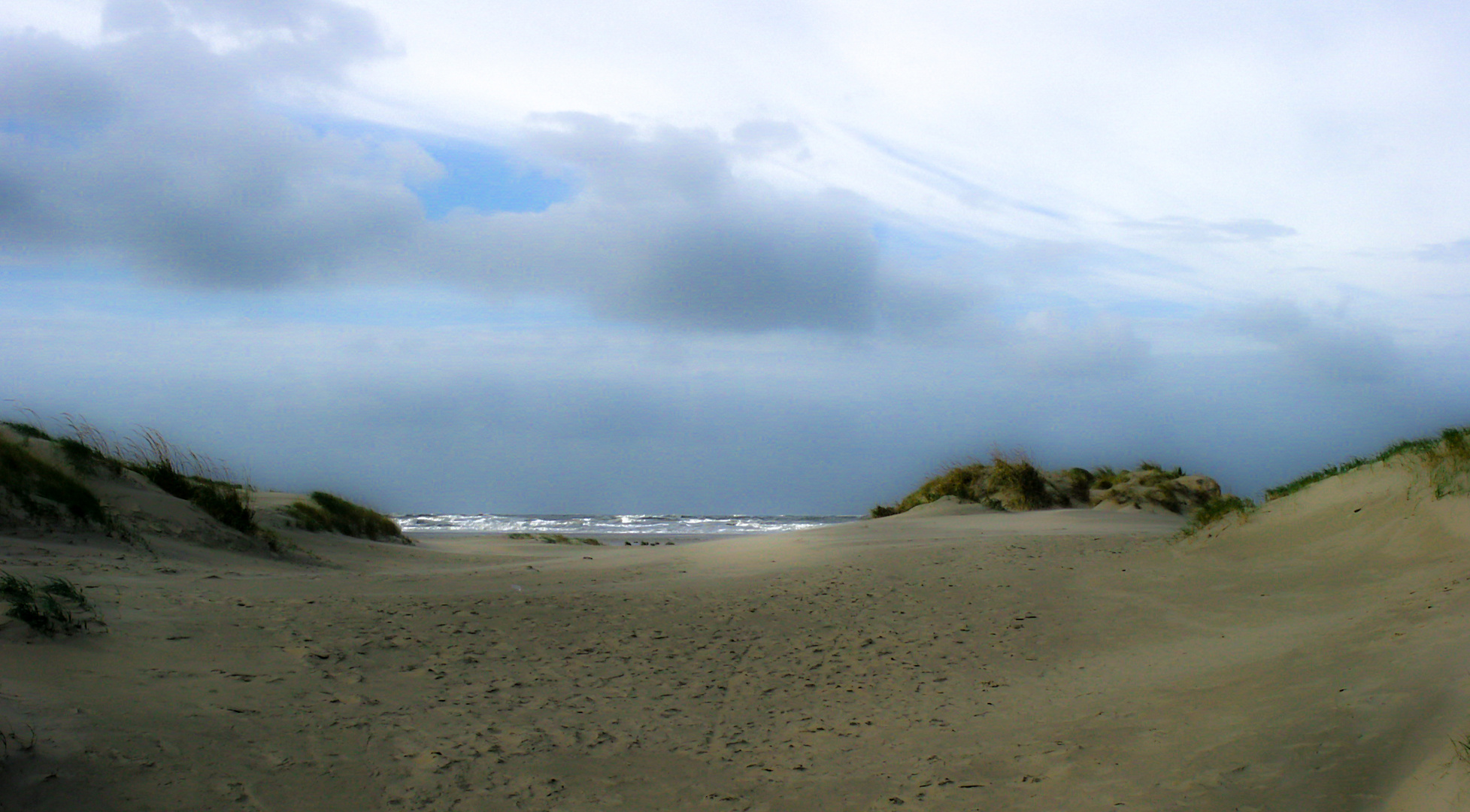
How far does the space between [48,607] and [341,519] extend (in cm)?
952

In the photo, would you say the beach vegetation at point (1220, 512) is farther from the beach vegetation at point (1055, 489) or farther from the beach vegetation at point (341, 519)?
the beach vegetation at point (341, 519)

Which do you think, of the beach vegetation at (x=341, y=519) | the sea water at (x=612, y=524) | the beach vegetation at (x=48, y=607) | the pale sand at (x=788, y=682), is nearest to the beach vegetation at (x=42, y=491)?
the pale sand at (x=788, y=682)

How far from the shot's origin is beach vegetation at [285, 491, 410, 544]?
41.1ft

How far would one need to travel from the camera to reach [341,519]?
1366 cm

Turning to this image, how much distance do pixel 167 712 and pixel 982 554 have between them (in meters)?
7.29

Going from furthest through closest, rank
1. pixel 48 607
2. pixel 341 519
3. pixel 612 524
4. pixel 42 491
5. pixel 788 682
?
pixel 612 524 → pixel 341 519 → pixel 42 491 → pixel 788 682 → pixel 48 607

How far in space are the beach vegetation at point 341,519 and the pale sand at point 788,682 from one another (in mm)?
4055

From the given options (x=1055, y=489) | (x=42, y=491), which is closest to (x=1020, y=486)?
(x=1055, y=489)

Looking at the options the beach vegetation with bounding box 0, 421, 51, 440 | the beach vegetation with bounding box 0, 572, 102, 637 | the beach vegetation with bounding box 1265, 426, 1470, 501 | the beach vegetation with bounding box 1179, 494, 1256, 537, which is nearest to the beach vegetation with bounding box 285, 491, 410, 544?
the beach vegetation with bounding box 0, 421, 51, 440

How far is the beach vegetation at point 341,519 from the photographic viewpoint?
12.5m

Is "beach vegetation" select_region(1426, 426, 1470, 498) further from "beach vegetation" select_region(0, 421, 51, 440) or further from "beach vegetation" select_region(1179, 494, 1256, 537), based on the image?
"beach vegetation" select_region(0, 421, 51, 440)

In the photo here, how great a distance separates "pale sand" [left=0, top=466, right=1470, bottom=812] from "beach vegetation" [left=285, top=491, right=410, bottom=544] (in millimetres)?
4055

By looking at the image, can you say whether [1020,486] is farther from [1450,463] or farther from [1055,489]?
[1450,463]

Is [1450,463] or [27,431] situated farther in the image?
[27,431]
